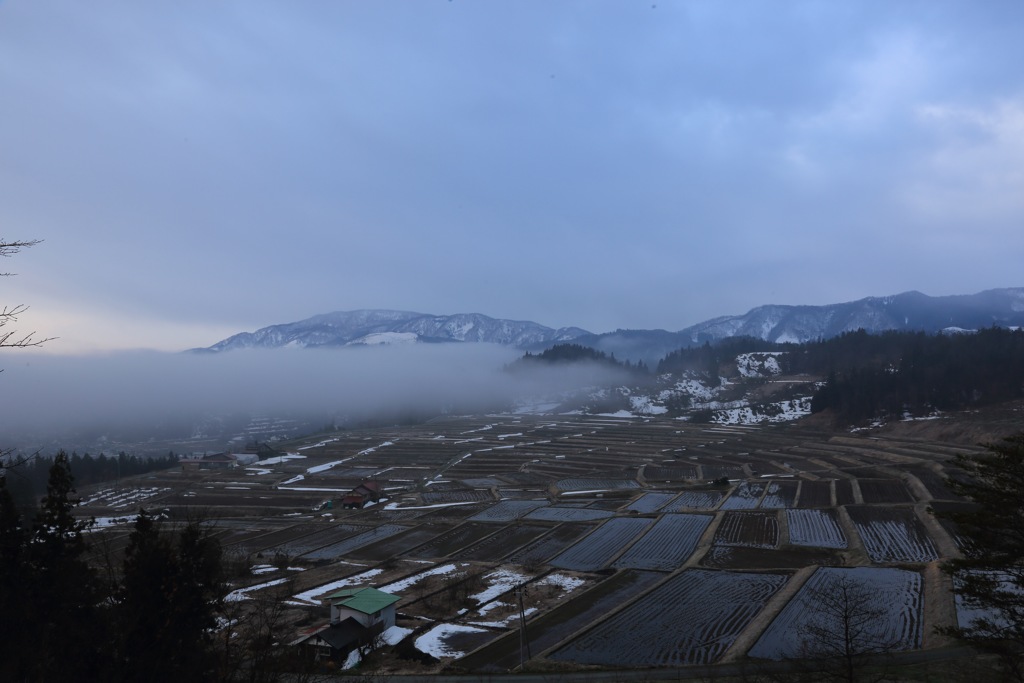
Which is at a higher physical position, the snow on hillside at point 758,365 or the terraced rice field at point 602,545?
the snow on hillside at point 758,365

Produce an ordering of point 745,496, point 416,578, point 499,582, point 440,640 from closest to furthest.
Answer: point 440,640 → point 499,582 → point 416,578 → point 745,496

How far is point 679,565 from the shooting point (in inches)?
1300

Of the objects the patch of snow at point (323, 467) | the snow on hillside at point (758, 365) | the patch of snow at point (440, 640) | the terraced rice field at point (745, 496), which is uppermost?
the snow on hillside at point (758, 365)

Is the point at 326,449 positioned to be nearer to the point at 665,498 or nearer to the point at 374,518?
the point at 374,518

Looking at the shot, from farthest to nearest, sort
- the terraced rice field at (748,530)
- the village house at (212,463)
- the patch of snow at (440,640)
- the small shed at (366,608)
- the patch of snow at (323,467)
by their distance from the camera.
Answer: the village house at (212,463) → the patch of snow at (323,467) → the terraced rice field at (748,530) → the small shed at (366,608) → the patch of snow at (440,640)

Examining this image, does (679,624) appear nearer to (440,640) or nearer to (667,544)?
(440,640)

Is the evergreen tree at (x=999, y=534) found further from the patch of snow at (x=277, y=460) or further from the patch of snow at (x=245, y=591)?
the patch of snow at (x=277, y=460)

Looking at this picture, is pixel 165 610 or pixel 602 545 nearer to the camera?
pixel 165 610

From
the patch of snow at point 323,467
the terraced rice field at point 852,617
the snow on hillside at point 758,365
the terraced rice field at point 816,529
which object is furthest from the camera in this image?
the snow on hillside at point 758,365

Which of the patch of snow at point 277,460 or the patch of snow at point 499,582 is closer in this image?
the patch of snow at point 499,582

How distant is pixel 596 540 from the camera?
40.2 meters

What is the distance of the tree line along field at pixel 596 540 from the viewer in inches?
931

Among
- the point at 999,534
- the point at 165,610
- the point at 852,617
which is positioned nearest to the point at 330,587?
the point at 165,610

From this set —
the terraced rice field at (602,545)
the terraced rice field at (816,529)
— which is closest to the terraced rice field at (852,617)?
the terraced rice field at (816,529)
